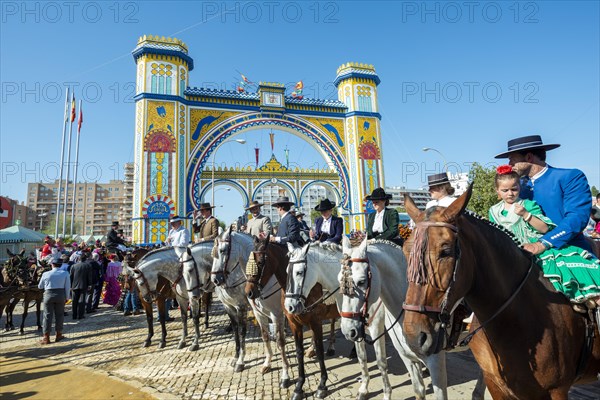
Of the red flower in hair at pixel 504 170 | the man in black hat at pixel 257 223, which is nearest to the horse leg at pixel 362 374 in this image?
the red flower in hair at pixel 504 170

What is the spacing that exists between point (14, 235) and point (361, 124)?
85.8 ft

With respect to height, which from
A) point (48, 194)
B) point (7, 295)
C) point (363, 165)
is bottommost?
point (7, 295)

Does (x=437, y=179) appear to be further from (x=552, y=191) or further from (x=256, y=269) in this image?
(x=256, y=269)

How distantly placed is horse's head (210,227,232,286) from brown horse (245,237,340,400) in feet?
2.94

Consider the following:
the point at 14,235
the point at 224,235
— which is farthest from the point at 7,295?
the point at 14,235

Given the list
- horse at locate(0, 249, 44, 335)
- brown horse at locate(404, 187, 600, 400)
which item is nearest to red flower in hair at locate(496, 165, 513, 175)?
brown horse at locate(404, 187, 600, 400)

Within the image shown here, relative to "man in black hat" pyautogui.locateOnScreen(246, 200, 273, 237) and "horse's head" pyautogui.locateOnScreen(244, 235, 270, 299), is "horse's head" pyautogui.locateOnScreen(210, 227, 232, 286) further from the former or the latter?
"man in black hat" pyautogui.locateOnScreen(246, 200, 273, 237)

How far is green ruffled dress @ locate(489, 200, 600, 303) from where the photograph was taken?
2357 mm

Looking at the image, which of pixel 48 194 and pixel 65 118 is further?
pixel 48 194

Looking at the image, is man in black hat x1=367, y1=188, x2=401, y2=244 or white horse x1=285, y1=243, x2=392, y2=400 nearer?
white horse x1=285, y1=243, x2=392, y2=400

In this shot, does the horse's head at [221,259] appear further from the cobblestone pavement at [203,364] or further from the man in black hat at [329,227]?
the man in black hat at [329,227]

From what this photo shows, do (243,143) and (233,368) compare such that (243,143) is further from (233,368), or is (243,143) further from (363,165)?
(233,368)

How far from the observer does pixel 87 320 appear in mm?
11312

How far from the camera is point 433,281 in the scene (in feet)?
6.02
